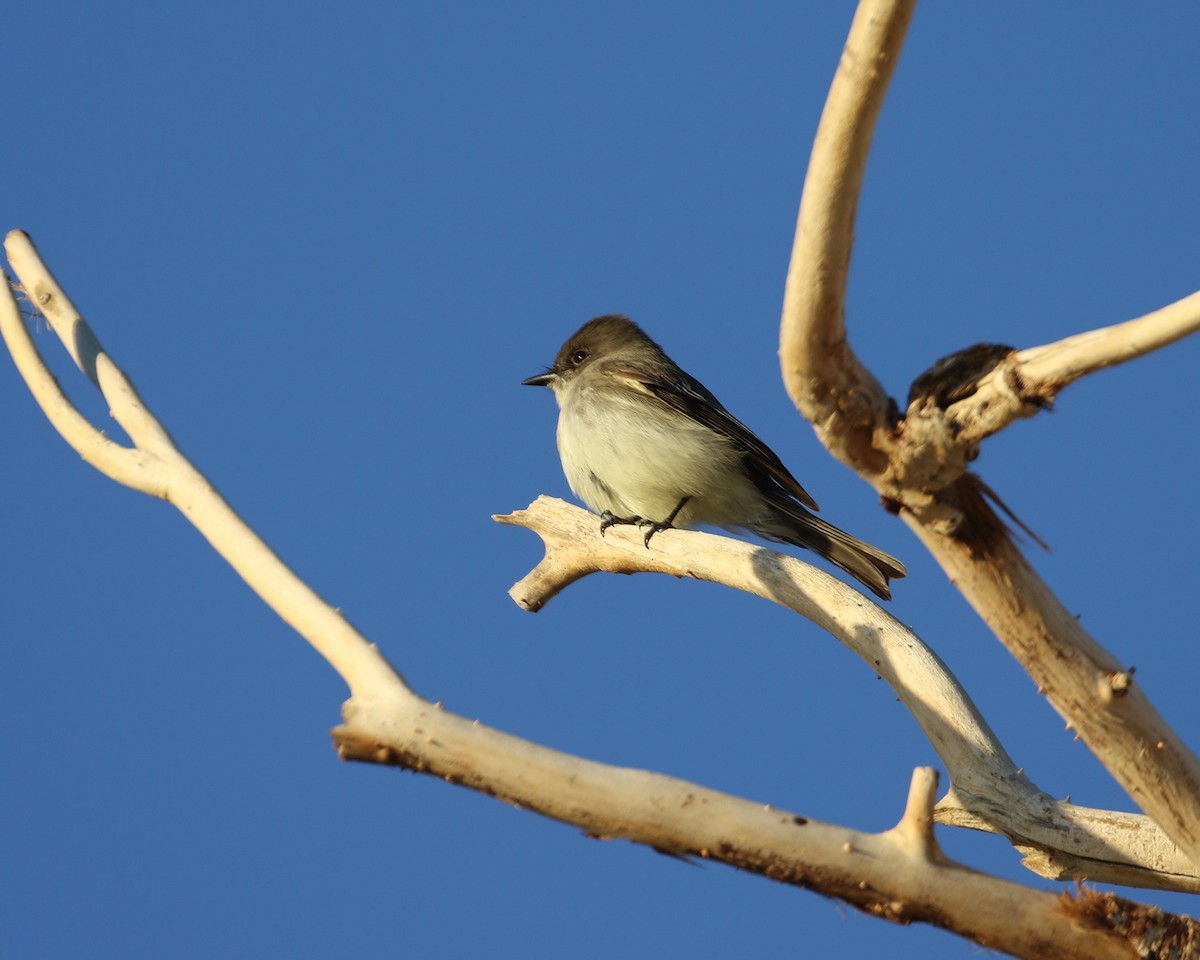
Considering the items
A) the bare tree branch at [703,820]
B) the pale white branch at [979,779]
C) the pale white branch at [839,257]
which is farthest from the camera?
the pale white branch at [979,779]

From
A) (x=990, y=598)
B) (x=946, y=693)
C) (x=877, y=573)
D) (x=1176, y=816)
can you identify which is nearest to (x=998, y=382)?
(x=990, y=598)

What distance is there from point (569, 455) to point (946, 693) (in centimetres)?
420

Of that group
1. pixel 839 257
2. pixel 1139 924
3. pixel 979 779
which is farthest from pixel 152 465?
pixel 1139 924

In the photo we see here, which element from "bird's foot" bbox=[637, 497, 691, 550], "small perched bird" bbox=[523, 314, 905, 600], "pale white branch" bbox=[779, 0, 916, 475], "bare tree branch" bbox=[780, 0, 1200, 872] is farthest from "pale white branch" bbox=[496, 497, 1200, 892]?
"pale white branch" bbox=[779, 0, 916, 475]

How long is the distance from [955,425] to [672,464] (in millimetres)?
5408

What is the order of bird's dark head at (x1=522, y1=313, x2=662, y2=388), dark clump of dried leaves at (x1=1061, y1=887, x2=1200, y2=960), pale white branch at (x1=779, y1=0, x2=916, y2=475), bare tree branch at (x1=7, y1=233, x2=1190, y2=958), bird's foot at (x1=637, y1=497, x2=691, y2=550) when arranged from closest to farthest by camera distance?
pale white branch at (x1=779, y1=0, x2=916, y2=475)
bare tree branch at (x1=7, y1=233, x2=1190, y2=958)
dark clump of dried leaves at (x1=1061, y1=887, x2=1200, y2=960)
bird's foot at (x1=637, y1=497, x2=691, y2=550)
bird's dark head at (x1=522, y1=313, x2=662, y2=388)

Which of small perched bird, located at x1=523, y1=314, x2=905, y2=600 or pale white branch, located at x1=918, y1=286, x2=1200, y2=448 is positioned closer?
pale white branch, located at x1=918, y1=286, x2=1200, y2=448

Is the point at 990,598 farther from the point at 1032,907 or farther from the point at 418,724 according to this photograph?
the point at 418,724

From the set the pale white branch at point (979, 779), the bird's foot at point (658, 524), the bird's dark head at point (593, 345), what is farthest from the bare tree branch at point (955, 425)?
the bird's dark head at point (593, 345)

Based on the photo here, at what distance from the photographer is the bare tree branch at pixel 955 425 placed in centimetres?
387

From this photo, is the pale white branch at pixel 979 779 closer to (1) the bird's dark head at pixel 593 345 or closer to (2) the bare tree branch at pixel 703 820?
(2) the bare tree branch at pixel 703 820

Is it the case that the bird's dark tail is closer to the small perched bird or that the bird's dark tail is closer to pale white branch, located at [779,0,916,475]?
the small perched bird

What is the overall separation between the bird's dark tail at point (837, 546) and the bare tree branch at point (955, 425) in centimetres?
332

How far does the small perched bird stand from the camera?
9.66 metres
